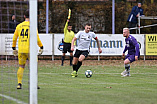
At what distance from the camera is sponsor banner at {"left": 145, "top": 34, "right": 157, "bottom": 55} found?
2425cm

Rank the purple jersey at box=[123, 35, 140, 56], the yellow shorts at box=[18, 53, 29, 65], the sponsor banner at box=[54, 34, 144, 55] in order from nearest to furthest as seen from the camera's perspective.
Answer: the yellow shorts at box=[18, 53, 29, 65] → the purple jersey at box=[123, 35, 140, 56] → the sponsor banner at box=[54, 34, 144, 55]

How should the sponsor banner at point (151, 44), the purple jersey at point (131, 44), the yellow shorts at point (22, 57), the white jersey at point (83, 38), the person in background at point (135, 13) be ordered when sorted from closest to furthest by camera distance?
the yellow shorts at point (22, 57), the white jersey at point (83, 38), the purple jersey at point (131, 44), the sponsor banner at point (151, 44), the person in background at point (135, 13)

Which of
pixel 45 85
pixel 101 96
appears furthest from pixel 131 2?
pixel 101 96

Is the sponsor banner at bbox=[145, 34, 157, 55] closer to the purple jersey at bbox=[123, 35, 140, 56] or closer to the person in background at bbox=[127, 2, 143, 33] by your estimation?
the person in background at bbox=[127, 2, 143, 33]

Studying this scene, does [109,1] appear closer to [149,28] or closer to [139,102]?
[149,28]

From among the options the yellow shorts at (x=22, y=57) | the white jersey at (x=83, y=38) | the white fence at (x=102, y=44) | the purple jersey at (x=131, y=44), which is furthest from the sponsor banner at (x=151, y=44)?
the yellow shorts at (x=22, y=57)

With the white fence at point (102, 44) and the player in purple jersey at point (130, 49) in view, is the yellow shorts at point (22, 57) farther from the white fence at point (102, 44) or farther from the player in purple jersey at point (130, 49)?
the white fence at point (102, 44)

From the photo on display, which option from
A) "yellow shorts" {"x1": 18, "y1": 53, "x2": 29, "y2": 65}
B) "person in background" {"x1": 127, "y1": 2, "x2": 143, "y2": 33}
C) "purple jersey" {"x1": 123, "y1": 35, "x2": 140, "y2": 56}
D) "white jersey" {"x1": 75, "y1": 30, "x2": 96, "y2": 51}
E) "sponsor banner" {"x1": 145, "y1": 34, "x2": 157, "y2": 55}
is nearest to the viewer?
"yellow shorts" {"x1": 18, "y1": 53, "x2": 29, "y2": 65}

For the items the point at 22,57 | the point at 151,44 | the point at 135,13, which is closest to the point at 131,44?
the point at 22,57

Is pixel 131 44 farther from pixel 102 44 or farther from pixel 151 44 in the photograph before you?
pixel 151 44

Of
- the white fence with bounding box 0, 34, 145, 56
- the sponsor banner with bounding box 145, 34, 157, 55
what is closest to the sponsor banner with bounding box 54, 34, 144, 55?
the white fence with bounding box 0, 34, 145, 56

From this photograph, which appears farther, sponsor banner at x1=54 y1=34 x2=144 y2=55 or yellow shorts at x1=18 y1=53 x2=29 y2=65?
sponsor banner at x1=54 y1=34 x2=144 y2=55

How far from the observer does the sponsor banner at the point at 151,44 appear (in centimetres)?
2425

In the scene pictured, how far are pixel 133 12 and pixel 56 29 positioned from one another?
221 inches
